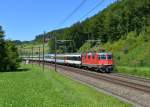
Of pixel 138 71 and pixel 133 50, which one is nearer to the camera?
pixel 138 71

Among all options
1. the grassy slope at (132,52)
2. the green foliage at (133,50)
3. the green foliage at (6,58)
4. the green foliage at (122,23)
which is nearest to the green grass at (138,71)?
the grassy slope at (132,52)

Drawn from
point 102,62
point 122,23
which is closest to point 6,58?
point 102,62

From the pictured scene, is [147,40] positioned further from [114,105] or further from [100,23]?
[114,105]

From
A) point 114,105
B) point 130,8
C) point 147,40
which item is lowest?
point 114,105

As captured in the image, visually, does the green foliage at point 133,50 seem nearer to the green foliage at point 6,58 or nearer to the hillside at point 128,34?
the hillside at point 128,34

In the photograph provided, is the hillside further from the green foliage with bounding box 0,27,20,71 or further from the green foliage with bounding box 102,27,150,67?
the green foliage with bounding box 0,27,20,71

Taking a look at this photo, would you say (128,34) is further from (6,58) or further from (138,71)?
(138,71)

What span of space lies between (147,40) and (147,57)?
52.1 feet

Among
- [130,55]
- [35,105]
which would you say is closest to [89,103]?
[35,105]

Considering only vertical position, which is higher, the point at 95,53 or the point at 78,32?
the point at 78,32

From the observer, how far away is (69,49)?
170625mm

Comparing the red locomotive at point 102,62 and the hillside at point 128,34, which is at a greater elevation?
the hillside at point 128,34

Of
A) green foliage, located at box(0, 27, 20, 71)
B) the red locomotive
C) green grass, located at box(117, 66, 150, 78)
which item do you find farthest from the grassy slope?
green foliage, located at box(0, 27, 20, 71)

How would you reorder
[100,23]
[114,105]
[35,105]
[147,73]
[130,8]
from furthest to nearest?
[100,23] < [130,8] < [147,73] < [114,105] < [35,105]
